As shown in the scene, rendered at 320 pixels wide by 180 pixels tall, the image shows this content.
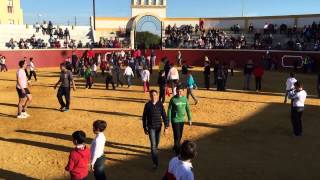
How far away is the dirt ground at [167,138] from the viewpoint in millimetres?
9641

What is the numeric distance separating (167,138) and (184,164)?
276 inches

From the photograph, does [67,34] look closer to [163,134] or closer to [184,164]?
[163,134]

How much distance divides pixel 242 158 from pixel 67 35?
35298 millimetres

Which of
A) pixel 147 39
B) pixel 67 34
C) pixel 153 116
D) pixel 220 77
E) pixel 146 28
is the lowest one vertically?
pixel 153 116

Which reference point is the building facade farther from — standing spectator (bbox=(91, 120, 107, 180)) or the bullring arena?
standing spectator (bbox=(91, 120, 107, 180))

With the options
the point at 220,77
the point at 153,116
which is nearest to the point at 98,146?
the point at 153,116

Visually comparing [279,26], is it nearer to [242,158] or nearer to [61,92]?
[61,92]

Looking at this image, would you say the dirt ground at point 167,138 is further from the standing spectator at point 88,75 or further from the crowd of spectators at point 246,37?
the crowd of spectators at point 246,37

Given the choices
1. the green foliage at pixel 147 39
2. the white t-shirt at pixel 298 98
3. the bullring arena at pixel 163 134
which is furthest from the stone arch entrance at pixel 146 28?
the white t-shirt at pixel 298 98

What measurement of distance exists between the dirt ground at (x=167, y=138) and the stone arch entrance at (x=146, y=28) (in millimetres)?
24511

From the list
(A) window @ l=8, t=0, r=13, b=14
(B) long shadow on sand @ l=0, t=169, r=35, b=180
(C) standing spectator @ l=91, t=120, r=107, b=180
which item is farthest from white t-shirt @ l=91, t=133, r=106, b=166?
(A) window @ l=8, t=0, r=13, b=14

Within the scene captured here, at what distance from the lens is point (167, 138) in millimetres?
12180

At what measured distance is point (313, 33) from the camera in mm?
35750

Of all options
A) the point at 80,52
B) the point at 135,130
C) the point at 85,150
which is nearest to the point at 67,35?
the point at 80,52
